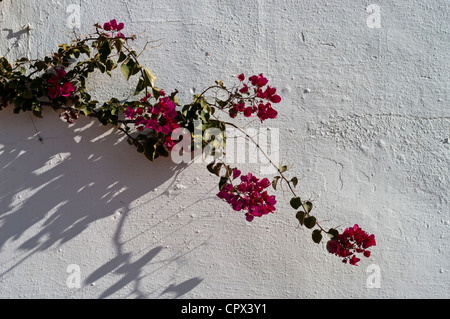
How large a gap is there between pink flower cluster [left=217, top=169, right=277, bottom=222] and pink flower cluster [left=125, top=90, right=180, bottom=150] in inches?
12.6

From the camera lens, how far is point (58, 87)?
184 centimetres

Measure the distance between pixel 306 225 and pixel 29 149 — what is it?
1.27 m

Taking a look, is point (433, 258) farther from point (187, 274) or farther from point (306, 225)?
point (187, 274)

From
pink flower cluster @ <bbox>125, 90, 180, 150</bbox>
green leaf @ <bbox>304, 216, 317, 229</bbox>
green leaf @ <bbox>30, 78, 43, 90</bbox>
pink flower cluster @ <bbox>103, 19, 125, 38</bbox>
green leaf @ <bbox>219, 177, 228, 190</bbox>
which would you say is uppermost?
pink flower cluster @ <bbox>103, 19, 125, 38</bbox>

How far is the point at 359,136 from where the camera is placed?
194 cm

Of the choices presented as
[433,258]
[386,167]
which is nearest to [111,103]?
[386,167]

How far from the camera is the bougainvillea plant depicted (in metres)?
1.73

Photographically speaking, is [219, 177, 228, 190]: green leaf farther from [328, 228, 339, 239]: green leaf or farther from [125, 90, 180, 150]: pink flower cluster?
[328, 228, 339, 239]: green leaf

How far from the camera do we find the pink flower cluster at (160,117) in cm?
174

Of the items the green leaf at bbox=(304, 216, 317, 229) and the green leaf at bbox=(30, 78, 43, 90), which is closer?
the green leaf at bbox=(304, 216, 317, 229)

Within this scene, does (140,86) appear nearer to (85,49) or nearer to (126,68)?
(126,68)

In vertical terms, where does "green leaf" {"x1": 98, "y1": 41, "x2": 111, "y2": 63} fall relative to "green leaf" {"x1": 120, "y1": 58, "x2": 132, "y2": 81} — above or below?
above

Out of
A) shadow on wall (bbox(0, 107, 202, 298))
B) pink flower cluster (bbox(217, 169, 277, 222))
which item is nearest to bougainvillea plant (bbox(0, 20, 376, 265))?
pink flower cluster (bbox(217, 169, 277, 222))

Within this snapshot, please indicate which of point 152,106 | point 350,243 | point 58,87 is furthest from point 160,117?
point 350,243
